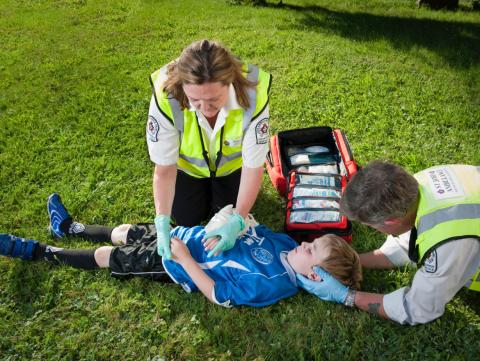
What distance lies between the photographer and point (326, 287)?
2889mm

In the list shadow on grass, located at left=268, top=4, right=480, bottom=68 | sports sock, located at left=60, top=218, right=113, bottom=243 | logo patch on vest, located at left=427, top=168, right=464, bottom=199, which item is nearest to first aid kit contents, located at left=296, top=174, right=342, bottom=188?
logo patch on vest, located at left=427, top=168, right=464, bottom=199

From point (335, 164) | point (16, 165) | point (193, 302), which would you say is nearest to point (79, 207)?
point (16, 165)

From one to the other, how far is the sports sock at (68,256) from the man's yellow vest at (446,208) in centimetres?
217

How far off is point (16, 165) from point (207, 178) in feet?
6.72

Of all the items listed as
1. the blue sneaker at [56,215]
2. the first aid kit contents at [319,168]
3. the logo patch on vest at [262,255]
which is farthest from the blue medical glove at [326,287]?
the blue sneaker at [56,215]

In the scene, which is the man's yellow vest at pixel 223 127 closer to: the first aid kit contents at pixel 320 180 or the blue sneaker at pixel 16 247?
the first aid kit contents at pixel 320 180

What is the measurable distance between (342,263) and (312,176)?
117 centimetres

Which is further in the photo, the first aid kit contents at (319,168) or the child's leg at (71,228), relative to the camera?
the first aid kit contents at (319,168)

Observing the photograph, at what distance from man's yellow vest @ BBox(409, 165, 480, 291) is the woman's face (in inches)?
47.1

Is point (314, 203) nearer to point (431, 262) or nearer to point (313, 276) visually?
point (313, 276)

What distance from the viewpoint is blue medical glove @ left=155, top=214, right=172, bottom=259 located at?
2.90 metres

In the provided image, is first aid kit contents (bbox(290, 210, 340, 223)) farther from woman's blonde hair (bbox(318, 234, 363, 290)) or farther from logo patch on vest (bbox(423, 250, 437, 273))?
logo patch on vest (bbox(423, 250, 437, 273))

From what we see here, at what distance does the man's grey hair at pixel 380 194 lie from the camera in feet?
7.38

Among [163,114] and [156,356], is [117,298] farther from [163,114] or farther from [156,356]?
[163,114]
